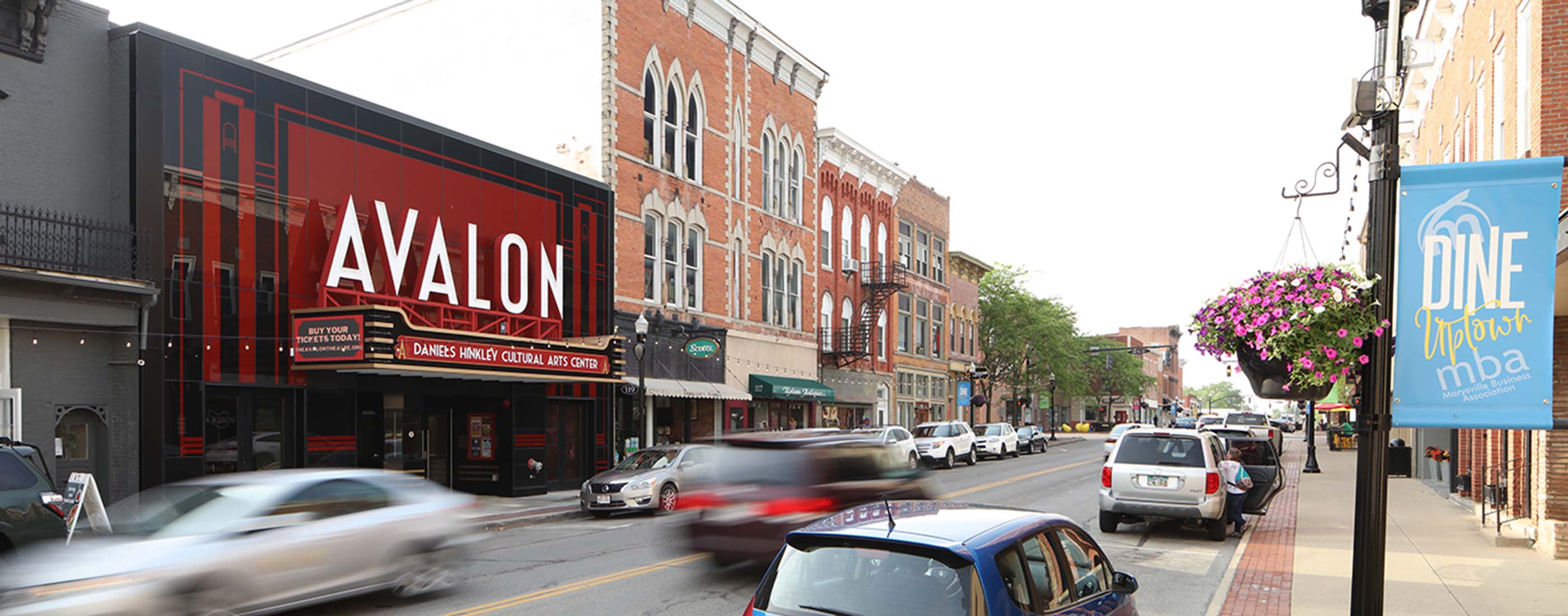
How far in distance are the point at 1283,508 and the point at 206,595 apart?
19.1 meters

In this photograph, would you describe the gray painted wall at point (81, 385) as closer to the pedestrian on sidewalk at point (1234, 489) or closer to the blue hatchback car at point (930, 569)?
the blue hatchback car at point (930, 569)

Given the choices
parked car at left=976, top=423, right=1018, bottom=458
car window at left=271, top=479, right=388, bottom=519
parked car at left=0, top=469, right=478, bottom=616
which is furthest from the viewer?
parked car at left=976, top=423, right=1018, bottom=458

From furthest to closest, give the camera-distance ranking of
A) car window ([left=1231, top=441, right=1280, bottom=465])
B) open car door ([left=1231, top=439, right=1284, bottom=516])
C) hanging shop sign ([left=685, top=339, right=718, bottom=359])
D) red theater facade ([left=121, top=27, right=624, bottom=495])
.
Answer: hanging shop sign ([left=685, top=339, right=718, bottom=359]) < car window ([left=1231, top=441, right=1280, bottom=465]) < open car door ([left=1231, top=439, right=1284, bottom=516]) < red theater facade ([left=121, top=27, right=624, bottom=495])

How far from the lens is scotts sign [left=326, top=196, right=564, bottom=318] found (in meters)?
19.6

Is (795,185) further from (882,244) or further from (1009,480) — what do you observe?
(1009,480)

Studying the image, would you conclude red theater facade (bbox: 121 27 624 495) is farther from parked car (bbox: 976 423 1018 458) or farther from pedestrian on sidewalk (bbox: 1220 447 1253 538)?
parked car (bbox: 976 423 1018 458)

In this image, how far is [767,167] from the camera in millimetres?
36031

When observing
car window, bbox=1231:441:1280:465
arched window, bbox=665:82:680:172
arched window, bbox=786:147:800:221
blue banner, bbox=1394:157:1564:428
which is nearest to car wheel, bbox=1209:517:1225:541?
car window, bbox=1231:441:1280:465

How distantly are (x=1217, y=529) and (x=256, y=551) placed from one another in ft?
42.1

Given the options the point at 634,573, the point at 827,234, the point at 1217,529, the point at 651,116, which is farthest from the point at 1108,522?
the point at 827,234

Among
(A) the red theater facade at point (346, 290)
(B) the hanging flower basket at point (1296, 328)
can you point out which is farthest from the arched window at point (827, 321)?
(B) the hanging flower basket at point (1296, 328)

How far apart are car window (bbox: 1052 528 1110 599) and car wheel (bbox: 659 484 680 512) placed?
14.4 meters

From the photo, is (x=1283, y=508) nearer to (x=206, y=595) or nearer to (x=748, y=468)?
(x=748, y=468)

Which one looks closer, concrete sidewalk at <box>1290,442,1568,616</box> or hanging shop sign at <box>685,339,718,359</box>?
concrete sidewalk at <box>1290,442,1568,616</box>
